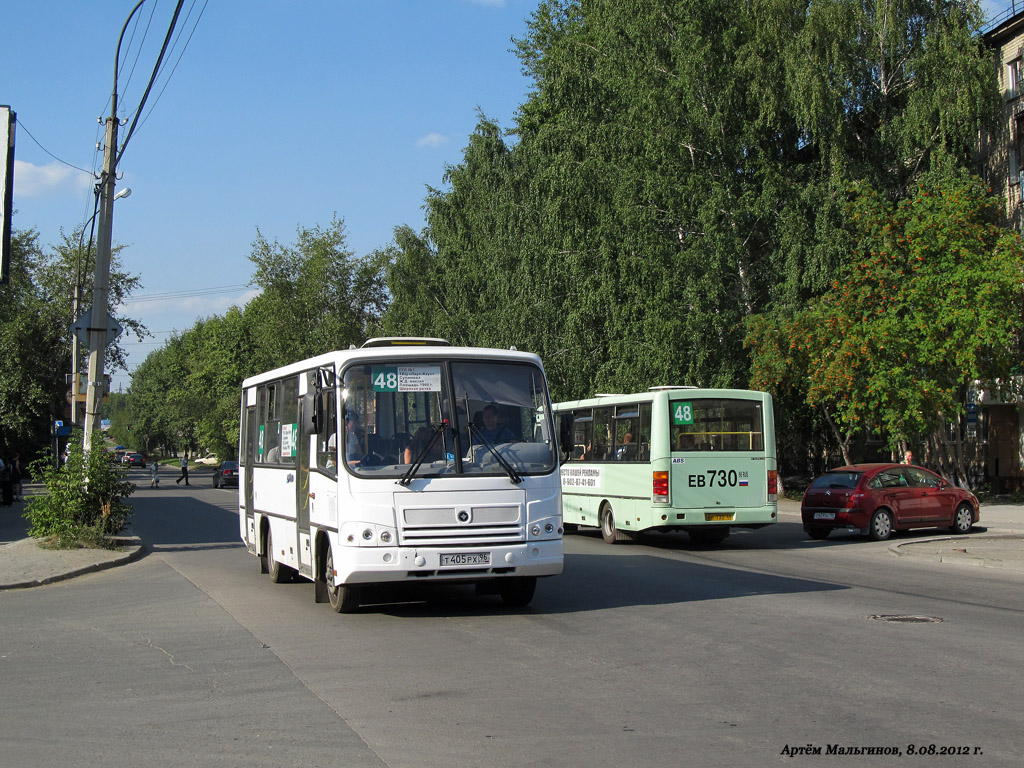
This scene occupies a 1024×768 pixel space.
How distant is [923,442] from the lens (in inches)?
1495

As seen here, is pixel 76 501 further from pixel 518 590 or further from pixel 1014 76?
pixel 1014 76

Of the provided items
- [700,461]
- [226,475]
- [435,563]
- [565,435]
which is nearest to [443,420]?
[435,563]

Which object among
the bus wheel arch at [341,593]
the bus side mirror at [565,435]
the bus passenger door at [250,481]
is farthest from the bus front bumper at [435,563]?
the bus passenger door at [250,481]

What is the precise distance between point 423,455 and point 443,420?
459 mm

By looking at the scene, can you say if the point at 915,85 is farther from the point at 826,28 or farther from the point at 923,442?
the point at 923,442

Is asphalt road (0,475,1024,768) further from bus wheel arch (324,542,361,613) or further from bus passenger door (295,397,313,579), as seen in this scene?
bus passenger door (295,397,313,579)

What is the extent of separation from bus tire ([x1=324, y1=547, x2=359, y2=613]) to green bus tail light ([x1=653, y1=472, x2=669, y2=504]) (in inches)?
358

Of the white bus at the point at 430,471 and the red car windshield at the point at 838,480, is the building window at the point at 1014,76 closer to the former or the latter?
the red car windshield at the point at 838,480

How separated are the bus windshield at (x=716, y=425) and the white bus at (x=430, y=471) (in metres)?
8.60

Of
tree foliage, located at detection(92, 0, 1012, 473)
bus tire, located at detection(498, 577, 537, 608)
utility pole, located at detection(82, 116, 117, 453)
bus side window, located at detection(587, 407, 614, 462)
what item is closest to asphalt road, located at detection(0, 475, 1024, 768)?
bus tire, located at detection(498, 577, 537, 608)

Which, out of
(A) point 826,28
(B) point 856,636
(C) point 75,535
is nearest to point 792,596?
(B) point 856,636

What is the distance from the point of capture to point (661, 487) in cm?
1955

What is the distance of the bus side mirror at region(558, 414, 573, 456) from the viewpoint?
11.8 m

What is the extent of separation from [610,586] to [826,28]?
25.3 metres
